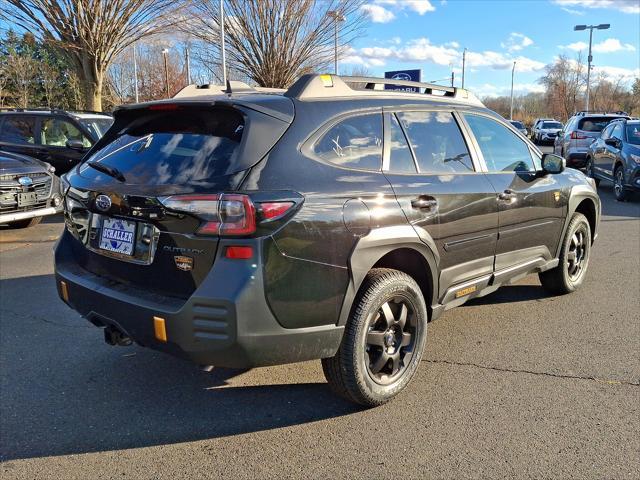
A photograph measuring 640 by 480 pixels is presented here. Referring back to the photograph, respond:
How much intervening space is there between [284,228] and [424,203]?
3.62 ft

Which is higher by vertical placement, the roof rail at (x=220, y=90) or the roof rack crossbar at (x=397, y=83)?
the roof rack crossbar at (x=397, y=83)

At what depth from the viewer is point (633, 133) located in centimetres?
1193

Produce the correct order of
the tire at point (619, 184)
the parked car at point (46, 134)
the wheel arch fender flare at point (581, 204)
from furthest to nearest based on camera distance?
the tire at point (619, 184) < the parked car at point (46, 134) < the wheel arch fender flare at point (581, 204)

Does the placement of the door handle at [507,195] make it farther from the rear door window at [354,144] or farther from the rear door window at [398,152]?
the rear door window at [354,144]

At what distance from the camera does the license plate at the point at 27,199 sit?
8.03 metres

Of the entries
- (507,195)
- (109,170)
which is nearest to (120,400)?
(109,170)

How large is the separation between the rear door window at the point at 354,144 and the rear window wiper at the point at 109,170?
109cm

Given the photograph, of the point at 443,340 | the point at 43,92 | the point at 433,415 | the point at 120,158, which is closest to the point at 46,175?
the point at 120,158

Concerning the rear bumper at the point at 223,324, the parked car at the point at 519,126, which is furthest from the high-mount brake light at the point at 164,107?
the parked car at the point at 519,126

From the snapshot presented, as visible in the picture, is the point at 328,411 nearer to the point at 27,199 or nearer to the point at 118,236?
the point at 118,236

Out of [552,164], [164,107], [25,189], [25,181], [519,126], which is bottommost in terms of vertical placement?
[25,189]

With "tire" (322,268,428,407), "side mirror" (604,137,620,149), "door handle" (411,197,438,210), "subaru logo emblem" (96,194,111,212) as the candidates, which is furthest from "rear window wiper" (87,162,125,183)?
"side mirror" (604,137,620,149)

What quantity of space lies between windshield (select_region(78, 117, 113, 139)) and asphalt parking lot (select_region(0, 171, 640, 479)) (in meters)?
6.66

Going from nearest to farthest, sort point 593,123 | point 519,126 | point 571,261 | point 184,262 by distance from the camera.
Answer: point 184,262
point 571,261
point 593,123
point 519,126
